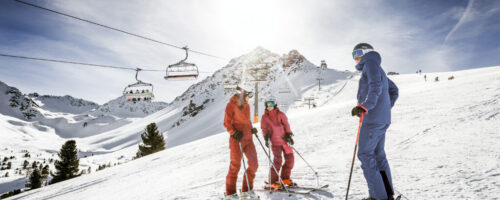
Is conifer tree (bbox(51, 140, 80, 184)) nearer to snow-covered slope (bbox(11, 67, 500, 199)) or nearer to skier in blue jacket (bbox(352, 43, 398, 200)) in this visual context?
Result: snow-covered slope (bbox(11, 67, 500, 199))

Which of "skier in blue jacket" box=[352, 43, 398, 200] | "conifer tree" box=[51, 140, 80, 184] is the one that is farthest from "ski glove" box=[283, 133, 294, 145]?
"conifer tree" box=[51, 140, 80, 184]

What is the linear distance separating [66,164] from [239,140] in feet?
146

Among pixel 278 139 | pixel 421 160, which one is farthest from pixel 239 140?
pixel 421 160

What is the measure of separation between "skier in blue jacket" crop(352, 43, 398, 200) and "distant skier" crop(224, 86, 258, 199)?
6.14ft

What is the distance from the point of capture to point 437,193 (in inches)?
129

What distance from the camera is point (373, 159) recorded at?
300cm

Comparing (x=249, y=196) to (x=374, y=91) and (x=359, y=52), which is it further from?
(x=359, y=52)

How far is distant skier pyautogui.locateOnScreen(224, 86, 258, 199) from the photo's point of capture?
14.0ft

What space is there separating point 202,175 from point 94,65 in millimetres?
8718

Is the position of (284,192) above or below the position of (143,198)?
above

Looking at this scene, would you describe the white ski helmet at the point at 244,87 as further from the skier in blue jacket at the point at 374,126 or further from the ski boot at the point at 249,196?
the skier in blue jacket at the point at 374,126

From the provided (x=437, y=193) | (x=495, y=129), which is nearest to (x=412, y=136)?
(x=495, y=129)

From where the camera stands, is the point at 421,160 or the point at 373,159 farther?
the point at 421,160

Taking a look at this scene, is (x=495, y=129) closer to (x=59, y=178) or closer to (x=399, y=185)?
(x=399, y=185)
